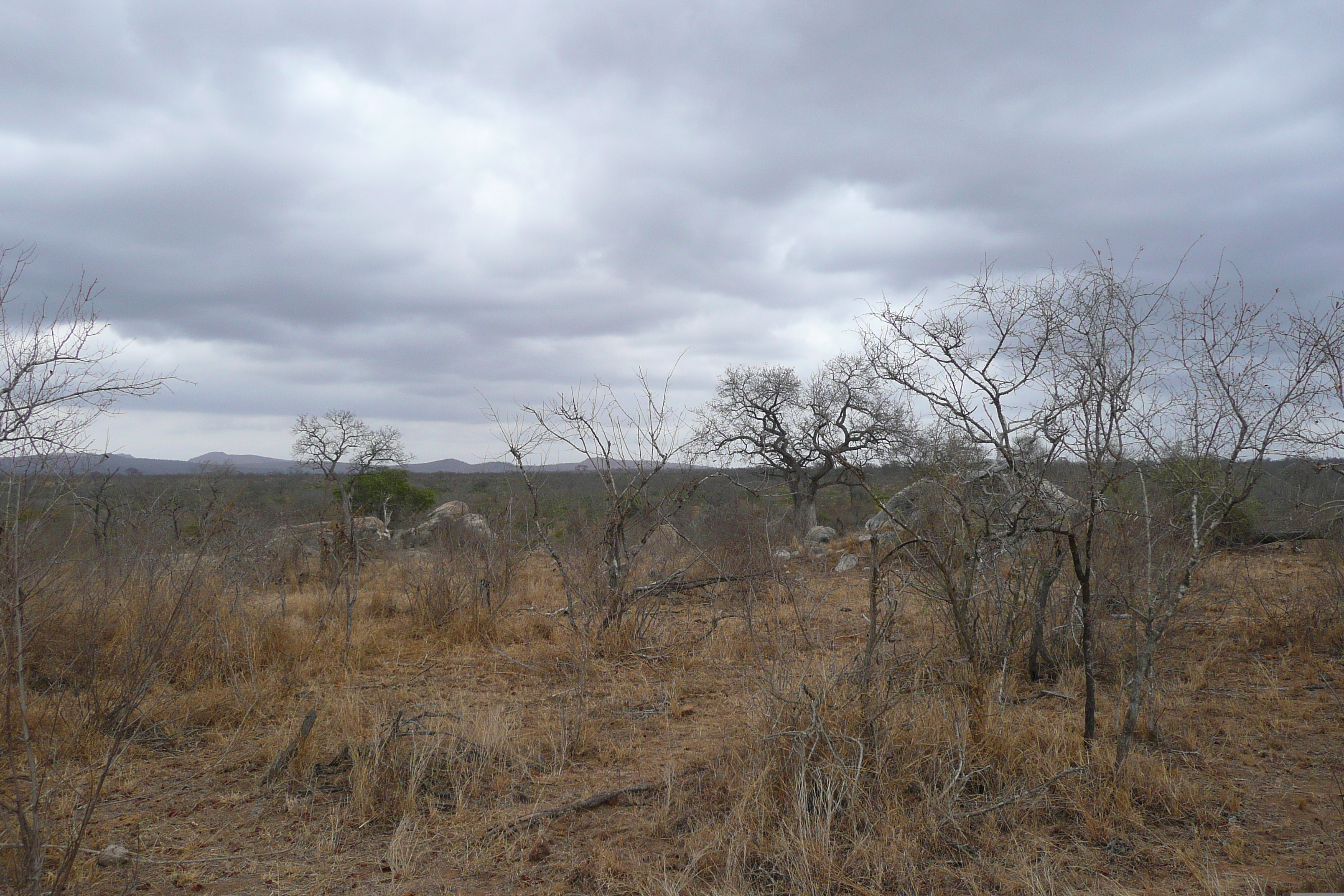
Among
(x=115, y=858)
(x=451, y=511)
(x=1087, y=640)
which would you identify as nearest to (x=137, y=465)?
(x=115, y=858)

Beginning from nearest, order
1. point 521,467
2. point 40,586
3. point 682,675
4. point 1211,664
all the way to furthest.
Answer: point 40,586, point 1211,664, point 682,675, point 521,467

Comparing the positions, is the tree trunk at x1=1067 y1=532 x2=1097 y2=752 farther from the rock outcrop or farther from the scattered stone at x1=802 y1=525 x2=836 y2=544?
the scattered stone at x1=802 y1=525 x2=836 y2=544

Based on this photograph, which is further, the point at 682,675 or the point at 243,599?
the point at 243,599

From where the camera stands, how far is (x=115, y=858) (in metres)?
3.53

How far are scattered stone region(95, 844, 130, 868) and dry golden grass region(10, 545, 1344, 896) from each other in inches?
4.1

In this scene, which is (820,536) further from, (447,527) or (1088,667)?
(1088,667)

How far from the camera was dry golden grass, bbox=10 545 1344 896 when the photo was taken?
343 cm

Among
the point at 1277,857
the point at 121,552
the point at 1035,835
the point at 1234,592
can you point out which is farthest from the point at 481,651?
the point at 1234,592

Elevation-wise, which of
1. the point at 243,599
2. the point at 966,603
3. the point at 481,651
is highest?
the point at 966,603

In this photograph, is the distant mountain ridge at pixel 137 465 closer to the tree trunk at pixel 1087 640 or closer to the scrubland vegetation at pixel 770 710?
the scrubland vegetation at pixel 770 710

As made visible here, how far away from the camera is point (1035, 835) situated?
3.69 meters

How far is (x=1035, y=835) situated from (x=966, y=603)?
4.89ft

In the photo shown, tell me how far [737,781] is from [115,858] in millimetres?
3035

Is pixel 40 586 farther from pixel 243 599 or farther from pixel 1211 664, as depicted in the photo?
pixel 1211 664
